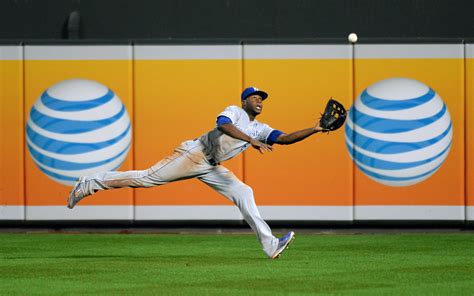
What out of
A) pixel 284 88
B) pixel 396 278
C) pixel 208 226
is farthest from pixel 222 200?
pixel 396 278

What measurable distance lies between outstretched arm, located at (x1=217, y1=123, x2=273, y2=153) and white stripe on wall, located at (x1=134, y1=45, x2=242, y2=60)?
544cm

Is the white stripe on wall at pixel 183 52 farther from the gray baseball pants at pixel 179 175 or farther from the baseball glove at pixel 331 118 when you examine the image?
the baseball glove at pixel 331 118

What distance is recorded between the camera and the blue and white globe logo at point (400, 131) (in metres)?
17.4

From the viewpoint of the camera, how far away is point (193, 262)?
1237 cm

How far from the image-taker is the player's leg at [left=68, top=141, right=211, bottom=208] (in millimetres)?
12609

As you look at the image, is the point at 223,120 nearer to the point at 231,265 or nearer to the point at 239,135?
the point at 239,135

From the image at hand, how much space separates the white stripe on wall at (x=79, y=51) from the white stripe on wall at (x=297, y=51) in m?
1.82

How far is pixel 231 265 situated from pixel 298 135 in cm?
148

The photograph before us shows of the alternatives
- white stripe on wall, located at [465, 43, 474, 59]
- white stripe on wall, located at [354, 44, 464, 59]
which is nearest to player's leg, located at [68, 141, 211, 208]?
white stripe on wall, located at [354, 44, 464, 59]
